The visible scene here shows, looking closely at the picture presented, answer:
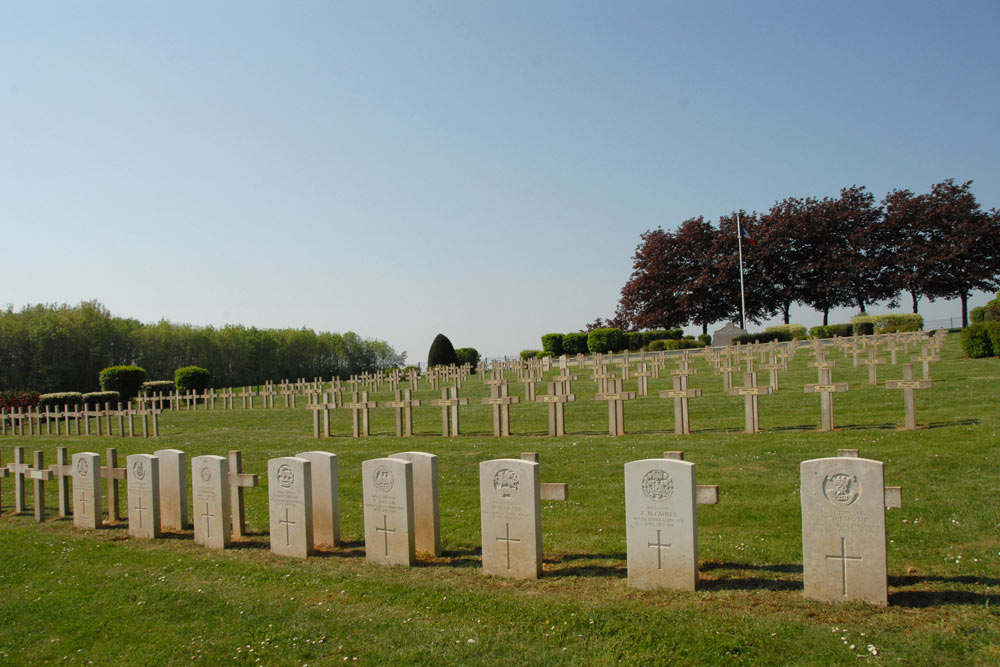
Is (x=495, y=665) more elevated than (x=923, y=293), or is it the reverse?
(x=923, y=293)

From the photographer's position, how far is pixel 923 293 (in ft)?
165

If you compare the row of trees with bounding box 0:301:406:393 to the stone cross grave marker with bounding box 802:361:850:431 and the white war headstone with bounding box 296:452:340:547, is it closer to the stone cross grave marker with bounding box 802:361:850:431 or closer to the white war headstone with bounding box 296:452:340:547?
the white war headstone with bounding box 296:452:340:547

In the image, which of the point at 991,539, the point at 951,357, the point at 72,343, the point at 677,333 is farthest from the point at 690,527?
the point at 72,343

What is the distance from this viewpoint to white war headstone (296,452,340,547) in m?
7.30

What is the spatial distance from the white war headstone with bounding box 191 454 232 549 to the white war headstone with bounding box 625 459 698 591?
4.35m

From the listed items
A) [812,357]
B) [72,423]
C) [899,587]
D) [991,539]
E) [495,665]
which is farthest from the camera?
[812,357]

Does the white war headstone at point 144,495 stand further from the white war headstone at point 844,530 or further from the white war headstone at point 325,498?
the white war headstone at point 844,530

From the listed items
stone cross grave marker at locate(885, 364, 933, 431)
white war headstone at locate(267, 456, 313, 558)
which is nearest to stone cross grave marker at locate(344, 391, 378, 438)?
white war headstone at locate(267, 456, 313, 558)

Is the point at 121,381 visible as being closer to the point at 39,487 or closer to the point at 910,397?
the point at 39,487

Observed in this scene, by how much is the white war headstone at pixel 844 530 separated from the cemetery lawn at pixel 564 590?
16 cm

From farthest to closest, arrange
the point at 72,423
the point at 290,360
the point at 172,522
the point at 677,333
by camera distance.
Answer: the point at 290,360 → the point at 677,333 → the point at 72,423 → the point at 172,522

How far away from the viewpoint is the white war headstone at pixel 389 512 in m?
6.55

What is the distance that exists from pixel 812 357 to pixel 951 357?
4637mm

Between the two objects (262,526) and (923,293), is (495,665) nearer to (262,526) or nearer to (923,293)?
(262,526)
